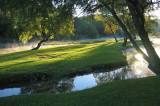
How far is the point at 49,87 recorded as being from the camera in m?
12.6

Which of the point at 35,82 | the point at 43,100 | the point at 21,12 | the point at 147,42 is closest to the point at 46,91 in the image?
the point at 35,82

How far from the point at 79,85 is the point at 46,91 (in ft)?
9.52

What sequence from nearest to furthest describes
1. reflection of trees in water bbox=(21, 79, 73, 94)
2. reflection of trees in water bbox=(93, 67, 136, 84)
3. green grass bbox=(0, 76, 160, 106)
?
green grass bbox=(0, 76, 160, 106) → reflection of trees in water bbox=(21, 79, 73, 94) → reflection of trees in water bbox=(93, 67, 136, 84)

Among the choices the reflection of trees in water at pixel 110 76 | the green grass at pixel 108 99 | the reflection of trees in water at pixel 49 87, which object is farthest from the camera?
the reflection of trees in water at pixel 110 76

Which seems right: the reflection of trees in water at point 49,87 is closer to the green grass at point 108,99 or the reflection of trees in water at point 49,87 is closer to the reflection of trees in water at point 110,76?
the reflection of trees in water at point 110,76

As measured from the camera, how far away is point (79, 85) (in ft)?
42.7

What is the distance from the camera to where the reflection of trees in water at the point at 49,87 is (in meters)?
11.9

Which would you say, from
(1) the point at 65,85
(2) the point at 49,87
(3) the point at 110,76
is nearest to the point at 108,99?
(1) the point at 65,85

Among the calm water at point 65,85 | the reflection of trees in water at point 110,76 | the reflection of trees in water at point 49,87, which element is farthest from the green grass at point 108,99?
the reflection of trees in water at point 110,76

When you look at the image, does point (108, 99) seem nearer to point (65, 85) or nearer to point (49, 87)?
point (65, 85)

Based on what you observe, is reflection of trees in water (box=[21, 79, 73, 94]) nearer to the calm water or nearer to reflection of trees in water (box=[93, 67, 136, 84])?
the calm water

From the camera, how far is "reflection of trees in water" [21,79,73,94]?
467 inches

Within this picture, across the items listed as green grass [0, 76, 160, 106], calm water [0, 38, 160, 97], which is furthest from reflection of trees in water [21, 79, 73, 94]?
green grass [0, 76, 160, 106]

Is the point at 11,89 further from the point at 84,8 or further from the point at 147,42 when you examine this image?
the point at 147,42
